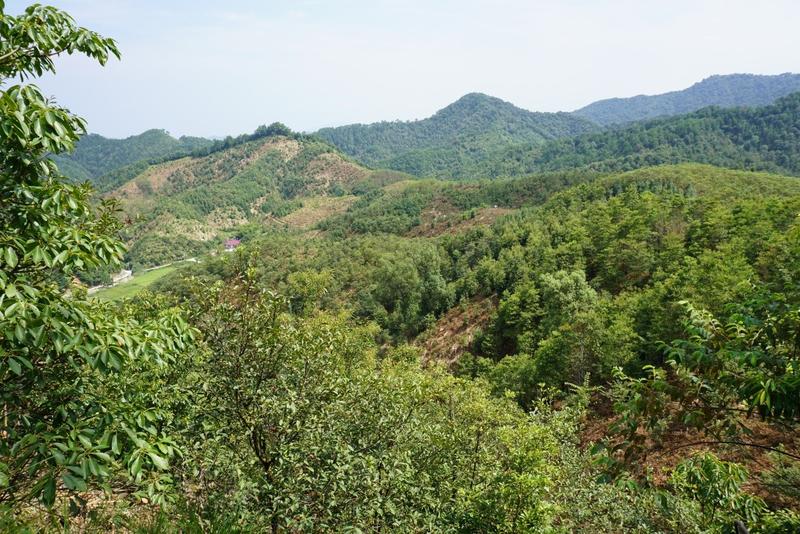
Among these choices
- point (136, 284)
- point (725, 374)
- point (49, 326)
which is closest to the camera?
point (49, 326)

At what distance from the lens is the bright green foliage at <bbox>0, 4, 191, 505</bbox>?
13.0 ft

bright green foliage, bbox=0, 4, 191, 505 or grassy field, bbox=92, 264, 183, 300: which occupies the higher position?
bright green foliage, bbox=0, 4, 191, 505

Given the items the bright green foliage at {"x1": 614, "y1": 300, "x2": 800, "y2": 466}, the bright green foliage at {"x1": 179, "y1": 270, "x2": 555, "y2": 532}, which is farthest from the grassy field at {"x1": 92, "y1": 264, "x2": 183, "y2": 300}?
the bright green foliage at {"x1": 614, "y1": 300, "x2": 800, "y2": 466}

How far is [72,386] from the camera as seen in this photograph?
5.18m

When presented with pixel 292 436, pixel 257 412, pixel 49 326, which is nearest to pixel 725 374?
pixel 292 436

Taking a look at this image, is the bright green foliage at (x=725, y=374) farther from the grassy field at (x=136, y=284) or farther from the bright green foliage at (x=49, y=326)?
the grassy field at (x=136, y=284)

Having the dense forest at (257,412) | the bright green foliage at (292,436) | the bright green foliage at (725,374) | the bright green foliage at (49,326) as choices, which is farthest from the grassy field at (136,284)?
the bright green foliage at (725,374)

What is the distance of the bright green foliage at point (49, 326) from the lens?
3973mm

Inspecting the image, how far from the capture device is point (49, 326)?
3.98 m

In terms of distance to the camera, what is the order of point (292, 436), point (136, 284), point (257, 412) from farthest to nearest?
point (136, 284)
point (292, 436)
point (257, 412)

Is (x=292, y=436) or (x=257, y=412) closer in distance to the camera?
(x=257, y=412)

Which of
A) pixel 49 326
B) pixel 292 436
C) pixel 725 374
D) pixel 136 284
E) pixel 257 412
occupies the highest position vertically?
pixel 49 326

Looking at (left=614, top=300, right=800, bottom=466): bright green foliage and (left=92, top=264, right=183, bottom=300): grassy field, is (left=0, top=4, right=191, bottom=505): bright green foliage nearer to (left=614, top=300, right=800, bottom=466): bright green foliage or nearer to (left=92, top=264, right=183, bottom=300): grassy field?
(left=614, top=300, right=800, bottom=466): bright green foliage

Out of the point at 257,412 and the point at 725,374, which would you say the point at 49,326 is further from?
the point at 725,374
